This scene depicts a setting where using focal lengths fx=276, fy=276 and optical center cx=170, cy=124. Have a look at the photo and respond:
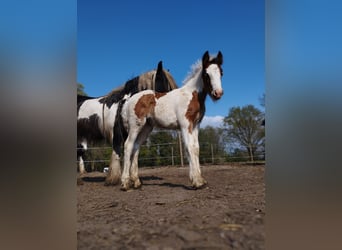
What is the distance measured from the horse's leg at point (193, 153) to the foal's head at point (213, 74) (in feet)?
0.68

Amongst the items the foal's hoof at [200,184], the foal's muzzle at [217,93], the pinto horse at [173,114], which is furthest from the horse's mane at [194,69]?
the foal's hoof at [200,184]

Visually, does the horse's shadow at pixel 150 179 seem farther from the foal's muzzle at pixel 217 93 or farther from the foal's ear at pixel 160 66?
the foal's ear at pixel 160 66

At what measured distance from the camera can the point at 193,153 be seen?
117 centimetres

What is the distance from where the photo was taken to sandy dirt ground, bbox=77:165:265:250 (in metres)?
0.70

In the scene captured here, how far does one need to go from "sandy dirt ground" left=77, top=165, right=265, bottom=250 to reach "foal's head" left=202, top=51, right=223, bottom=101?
0.31 metres

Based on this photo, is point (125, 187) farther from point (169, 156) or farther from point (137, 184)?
point (169, 156)

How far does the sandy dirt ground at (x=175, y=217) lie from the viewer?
705 millimetres

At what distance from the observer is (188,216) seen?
2.62ft

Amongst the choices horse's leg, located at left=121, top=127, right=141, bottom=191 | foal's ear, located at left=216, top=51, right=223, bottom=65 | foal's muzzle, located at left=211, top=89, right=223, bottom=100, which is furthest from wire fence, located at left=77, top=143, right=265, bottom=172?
foal's ear, located at left=216, top=51, right=223, bottom=65
